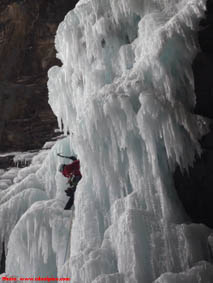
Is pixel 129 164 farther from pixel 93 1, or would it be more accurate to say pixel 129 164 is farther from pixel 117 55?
pixel 93 1

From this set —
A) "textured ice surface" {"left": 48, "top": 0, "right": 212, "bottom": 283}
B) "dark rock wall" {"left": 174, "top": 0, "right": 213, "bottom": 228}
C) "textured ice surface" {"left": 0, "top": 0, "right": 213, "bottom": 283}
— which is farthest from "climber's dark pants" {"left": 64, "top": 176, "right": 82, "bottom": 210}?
"dark rock wall" {"left": 174, "top": 0, "right": 213, "bottom": 228}

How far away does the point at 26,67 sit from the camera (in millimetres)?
13680

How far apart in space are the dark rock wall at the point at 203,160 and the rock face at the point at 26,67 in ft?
26.5

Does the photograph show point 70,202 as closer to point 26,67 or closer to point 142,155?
point 142,155

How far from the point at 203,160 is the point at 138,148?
3.54ft

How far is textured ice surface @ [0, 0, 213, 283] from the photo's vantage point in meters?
5.32

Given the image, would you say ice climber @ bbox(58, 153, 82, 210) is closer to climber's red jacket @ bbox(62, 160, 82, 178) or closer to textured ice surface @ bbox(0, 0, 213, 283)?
climber's red jacket @ bbox(62, 160, 82, 178)

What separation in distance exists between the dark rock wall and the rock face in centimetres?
807

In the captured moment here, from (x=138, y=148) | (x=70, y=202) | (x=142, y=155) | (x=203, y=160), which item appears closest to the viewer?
(x=203, y=160)

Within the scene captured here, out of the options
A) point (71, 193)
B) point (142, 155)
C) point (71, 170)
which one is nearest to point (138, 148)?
point (142, 155)

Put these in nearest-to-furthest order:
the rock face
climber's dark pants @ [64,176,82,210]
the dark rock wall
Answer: the dark rock wall
climber's dark pants @ [64,176,82,210]
the rock face

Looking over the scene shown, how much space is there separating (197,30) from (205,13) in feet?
0.98

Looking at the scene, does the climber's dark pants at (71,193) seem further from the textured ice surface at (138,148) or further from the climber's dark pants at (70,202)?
the textured ice surface at (138,148)

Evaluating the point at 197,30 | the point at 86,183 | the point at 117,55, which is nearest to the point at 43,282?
the point at 86,183
